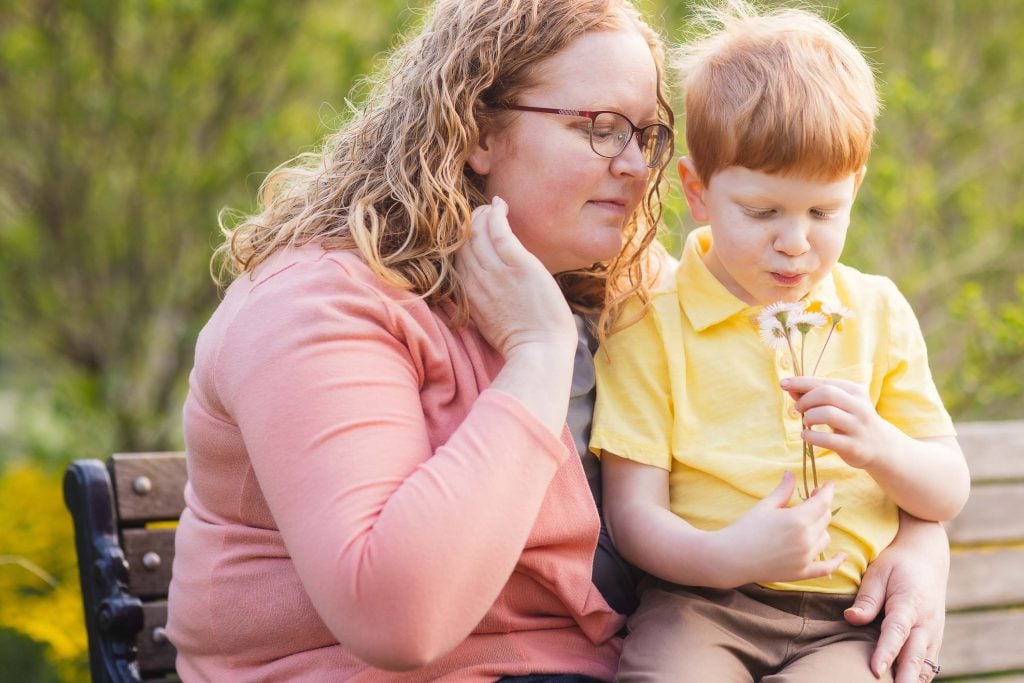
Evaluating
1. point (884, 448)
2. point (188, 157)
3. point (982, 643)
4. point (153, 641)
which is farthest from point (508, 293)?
point (188, 157)

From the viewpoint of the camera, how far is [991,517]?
3041mm

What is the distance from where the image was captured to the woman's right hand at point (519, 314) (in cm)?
193

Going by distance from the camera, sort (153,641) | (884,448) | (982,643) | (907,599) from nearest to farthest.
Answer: (884,448) → (907,599) → (153,641) → (982,643)

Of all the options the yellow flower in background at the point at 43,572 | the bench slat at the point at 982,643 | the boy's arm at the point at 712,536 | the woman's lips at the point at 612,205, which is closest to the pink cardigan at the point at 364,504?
the boy's arm at the point at 712,536

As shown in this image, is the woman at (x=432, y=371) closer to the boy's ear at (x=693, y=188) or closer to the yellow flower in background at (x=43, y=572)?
the boy's ear at (x=693, y=188)

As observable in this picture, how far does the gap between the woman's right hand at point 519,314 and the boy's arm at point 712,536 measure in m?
0.35

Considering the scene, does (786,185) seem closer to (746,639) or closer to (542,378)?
(542,378)

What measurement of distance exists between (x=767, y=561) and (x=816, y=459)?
29 cm

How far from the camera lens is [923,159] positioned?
5.70m

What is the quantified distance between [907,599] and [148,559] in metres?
1.59

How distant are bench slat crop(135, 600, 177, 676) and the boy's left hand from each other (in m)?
1.48

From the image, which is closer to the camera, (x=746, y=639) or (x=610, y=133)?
(x=746, y=639)

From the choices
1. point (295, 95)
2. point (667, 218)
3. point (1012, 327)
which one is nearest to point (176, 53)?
point (295, 95)

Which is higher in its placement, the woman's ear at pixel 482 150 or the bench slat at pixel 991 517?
the woman's ear at pixel 482 150
